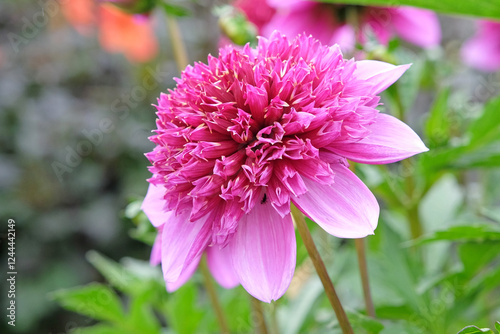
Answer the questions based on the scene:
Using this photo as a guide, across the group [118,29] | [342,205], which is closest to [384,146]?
[342,205]

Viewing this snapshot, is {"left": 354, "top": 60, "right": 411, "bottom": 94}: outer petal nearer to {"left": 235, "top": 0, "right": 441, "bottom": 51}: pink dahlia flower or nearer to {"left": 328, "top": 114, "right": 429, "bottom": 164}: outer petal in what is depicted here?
{"left": 328, "top": 114, "right": 429, "bottom": 164}: outer petal

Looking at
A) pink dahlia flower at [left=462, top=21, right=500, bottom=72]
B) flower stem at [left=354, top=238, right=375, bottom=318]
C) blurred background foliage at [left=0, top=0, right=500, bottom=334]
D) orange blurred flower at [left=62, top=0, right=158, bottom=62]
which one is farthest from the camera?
orange blurred flower at [left=62, top=0, right=158, bottom=62]

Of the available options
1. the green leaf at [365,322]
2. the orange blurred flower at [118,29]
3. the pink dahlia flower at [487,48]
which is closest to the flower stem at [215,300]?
the green leaf at [365,322]

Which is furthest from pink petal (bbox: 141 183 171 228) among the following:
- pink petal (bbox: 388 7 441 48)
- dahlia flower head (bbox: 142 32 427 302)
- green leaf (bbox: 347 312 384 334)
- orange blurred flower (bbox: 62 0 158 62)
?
orange blurred flower (bbox: 62 0 158 62)

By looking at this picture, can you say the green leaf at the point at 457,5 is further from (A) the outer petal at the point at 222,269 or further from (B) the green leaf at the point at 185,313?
(B) the green leaf at the point at 185,313

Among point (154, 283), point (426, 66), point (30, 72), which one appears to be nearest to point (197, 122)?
point (154, 283)
